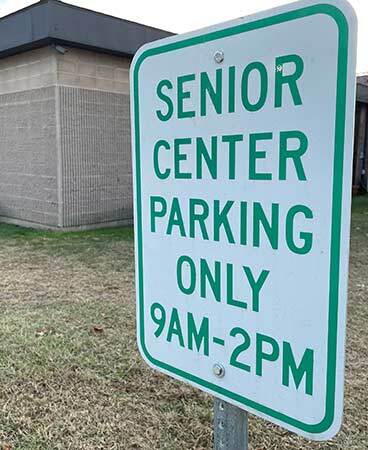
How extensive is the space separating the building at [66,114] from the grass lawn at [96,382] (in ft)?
10.2

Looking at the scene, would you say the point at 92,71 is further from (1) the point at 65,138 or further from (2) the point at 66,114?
(1) the point at 65,138

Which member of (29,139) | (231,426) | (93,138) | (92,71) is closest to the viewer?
(231,426)

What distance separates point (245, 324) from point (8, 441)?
66.7 inches

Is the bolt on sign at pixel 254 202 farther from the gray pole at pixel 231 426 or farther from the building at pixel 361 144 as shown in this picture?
the building at pixel 361 144

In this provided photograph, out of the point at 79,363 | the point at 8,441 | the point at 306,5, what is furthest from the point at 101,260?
the point at 306,5

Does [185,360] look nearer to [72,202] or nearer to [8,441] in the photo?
[8,441]

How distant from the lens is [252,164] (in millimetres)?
810

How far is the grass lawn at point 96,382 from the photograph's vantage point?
211 centimetres

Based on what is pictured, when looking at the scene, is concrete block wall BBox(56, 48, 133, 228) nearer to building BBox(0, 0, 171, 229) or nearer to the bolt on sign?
building BBox(0, 0, 171, 229)

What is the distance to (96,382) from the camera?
2.59m

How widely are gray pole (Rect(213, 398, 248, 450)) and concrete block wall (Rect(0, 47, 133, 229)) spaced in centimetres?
672

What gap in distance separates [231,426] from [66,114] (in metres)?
6.93

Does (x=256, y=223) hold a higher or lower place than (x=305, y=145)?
lower

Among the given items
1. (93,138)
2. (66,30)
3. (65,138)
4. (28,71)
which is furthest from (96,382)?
(28,71)
